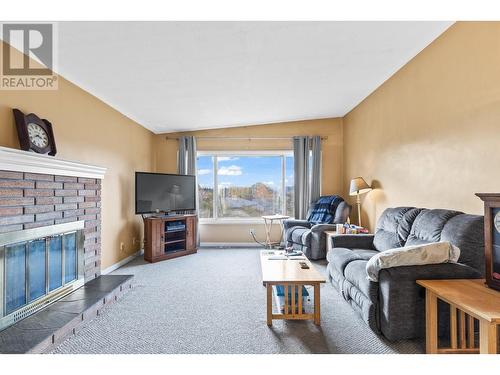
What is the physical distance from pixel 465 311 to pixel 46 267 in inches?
121

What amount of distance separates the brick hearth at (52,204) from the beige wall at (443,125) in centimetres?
374

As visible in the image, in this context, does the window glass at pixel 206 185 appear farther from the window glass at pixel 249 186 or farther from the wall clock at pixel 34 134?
the wall clock at pixel 34 134

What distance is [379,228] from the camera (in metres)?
3.37

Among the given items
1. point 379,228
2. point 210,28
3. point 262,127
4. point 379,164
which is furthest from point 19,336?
point 262,127

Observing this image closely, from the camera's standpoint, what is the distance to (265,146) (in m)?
5.52

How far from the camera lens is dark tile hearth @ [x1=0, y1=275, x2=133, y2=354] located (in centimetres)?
180

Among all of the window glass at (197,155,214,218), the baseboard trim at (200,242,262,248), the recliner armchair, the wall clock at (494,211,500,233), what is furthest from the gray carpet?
the window glass at (197,155,214,218)

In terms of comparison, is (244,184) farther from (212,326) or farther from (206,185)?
(212,326)

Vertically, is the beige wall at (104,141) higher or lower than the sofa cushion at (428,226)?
higher

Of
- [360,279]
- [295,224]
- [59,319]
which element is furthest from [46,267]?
[295,224]

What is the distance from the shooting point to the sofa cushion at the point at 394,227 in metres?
2.82

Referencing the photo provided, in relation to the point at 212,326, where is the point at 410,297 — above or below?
A: above

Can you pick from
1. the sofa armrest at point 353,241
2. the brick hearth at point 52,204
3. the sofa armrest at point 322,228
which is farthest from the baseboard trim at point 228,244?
the brick hearth at point 52,204

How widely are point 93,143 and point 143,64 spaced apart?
1398 millimetres
